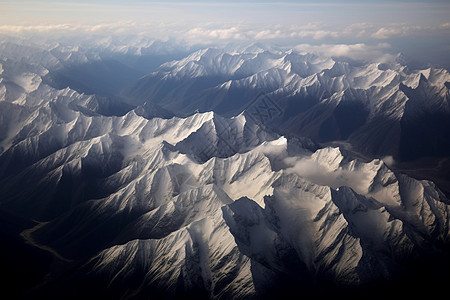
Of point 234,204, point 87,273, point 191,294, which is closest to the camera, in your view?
point 191,294

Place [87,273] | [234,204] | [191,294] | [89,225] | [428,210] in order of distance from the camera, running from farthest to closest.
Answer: [89,225], [428,210], [234,204], [87,273], [191,294]

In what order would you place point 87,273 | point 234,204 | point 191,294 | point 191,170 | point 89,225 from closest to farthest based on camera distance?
Answer: 1. point 191,294
2. point 87,273
3. point 234,204
4. point 89,225
5. point 191,170

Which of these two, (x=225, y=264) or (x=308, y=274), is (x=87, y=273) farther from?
(x=308, y=274)

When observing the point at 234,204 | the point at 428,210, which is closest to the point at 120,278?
the point at 234,204

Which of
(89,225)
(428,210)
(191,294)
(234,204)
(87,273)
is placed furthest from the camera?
(89,225)

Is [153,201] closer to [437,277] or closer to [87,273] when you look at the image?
[87,273]

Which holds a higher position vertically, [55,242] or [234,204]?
[234,204]

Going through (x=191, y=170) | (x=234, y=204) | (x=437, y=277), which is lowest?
(x=437, y=277)

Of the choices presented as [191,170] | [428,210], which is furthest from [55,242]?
[428,210]

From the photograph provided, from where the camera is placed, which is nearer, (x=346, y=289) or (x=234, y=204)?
(x=346, y=289)
